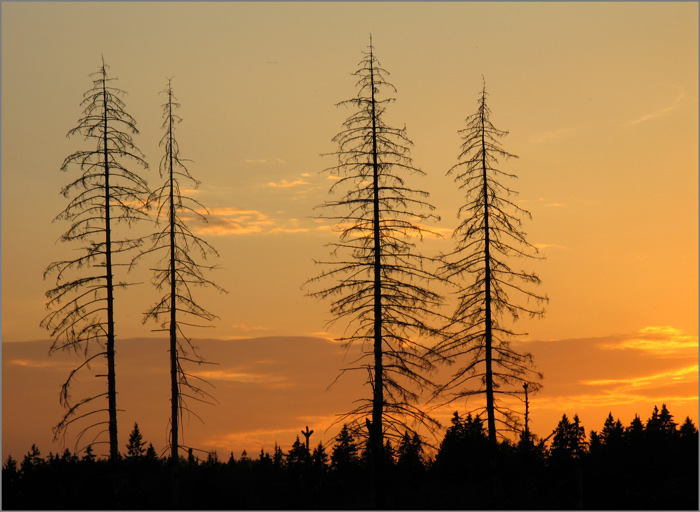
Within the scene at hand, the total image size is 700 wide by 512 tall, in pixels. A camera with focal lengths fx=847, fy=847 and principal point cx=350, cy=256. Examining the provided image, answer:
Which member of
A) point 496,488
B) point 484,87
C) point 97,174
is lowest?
point 496,488

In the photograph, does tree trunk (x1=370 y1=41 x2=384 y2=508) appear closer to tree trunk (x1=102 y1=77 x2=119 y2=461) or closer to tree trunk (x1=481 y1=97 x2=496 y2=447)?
tree trunk (x1=481 y1=97 x2=496 y2=447)

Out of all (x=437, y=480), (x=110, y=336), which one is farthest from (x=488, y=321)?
(x=437, y=480)

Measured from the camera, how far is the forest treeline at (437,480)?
38.0 meters

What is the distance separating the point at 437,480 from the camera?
62.2m

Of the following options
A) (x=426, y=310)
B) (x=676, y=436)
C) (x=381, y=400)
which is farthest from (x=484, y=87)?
(x=676, y=436)

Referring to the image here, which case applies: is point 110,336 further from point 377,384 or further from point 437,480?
point 437,480

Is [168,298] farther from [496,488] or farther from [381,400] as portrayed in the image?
[496,488]

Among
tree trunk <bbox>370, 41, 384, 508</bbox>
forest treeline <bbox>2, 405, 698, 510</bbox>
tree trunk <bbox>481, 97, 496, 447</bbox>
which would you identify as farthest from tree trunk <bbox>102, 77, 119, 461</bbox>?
tree trunk <bbox>481, 97, 496, 447</bbox>

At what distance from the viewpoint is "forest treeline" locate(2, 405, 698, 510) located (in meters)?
38.0

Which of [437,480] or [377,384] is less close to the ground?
[377,384]

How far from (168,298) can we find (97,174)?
618 cm

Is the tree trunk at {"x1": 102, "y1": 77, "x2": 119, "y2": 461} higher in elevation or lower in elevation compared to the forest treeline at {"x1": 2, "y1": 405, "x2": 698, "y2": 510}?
higher

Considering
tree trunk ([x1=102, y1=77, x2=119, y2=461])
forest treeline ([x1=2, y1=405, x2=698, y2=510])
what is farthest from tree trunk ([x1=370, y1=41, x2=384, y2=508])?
tree trunk ([x1=102, y1=77, x2=119, y2=461])

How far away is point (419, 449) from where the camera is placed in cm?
3500
